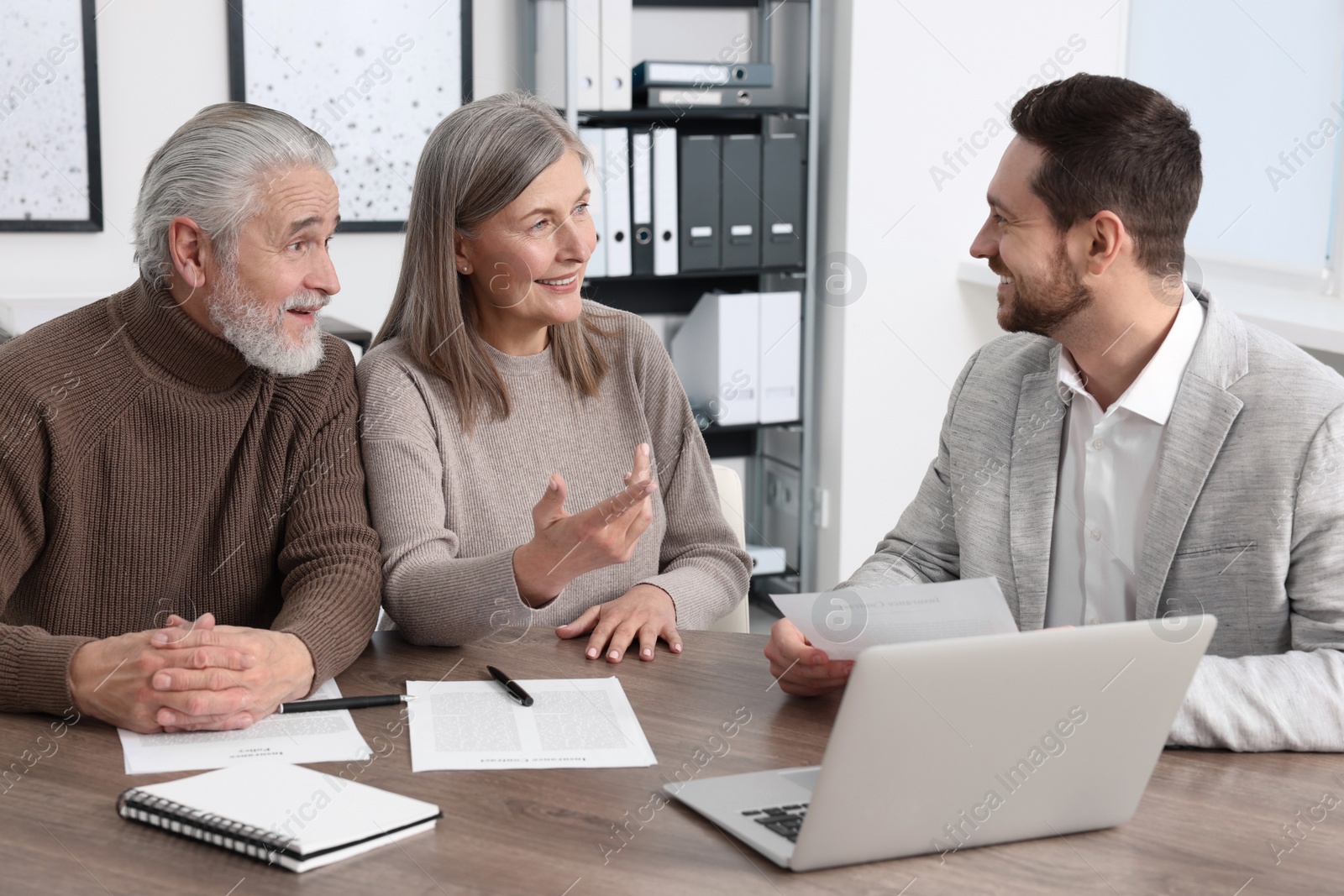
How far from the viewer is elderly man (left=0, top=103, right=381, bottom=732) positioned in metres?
1.50

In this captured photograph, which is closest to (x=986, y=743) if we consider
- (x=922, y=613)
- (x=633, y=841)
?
(x=922, y=613)

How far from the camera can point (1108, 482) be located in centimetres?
162

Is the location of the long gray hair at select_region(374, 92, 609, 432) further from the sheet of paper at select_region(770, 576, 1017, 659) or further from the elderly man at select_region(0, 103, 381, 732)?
the sheet of paper at select_region(770, 576, 1017, 659)

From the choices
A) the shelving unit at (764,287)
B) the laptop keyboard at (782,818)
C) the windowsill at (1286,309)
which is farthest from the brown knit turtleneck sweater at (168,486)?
the shelving unit at (764,287)

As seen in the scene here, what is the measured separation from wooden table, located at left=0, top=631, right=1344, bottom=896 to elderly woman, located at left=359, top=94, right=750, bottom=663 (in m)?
0.44

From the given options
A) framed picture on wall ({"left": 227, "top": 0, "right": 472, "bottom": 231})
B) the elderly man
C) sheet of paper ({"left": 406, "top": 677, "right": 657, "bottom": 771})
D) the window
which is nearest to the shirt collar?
sheet of paper ({"left": 406, "top": 677, "right": 657, "bottom": 771})

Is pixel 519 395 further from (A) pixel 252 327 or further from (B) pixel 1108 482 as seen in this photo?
(B) pixel 1108 482

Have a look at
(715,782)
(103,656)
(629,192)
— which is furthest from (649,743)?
(629,192)

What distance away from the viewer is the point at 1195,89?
3.34 m

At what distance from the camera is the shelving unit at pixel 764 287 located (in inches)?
139

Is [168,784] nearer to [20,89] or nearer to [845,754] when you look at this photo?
[845,754]

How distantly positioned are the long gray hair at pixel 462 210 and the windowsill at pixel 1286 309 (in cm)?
116

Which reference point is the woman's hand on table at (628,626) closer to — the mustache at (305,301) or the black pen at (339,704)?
the black pen at (339,704)

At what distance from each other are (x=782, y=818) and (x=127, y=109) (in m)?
2.86
